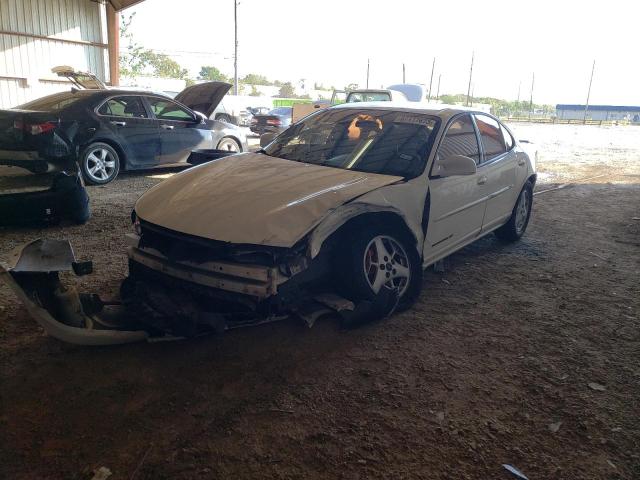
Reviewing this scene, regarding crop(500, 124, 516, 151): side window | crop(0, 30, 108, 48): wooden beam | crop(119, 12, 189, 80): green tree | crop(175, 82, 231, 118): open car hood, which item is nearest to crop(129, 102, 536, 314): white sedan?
crop(500, 124, 516, 151): side window

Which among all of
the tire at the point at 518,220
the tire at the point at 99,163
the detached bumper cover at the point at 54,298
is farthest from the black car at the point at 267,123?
the detached bumper cover at the point at 54,298

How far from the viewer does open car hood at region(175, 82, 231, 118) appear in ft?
32.5

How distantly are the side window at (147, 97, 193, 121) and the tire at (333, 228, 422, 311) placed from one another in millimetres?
6462

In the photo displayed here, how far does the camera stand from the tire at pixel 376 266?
3.24m

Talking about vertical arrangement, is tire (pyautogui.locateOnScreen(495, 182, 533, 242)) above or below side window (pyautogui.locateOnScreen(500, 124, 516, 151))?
below

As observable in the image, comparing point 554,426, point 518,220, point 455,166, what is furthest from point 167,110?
point 554,426

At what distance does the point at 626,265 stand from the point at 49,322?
207 inches

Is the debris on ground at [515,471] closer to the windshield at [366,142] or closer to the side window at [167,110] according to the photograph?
the windshield at [366,142]

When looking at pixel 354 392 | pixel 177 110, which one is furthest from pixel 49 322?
pixel 177 110

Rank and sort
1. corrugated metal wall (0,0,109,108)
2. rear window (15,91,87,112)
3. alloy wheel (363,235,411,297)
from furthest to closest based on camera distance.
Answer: corrugated metal wall (0,0,109,108) → rear window (15,91,87,112) → alloy wheel (363,235,411,297)

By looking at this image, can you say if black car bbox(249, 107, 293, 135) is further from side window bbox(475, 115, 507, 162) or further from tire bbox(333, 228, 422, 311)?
tire bbox(333, 228, 422, 311)

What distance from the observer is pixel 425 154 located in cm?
381

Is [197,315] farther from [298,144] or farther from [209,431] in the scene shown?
[298,144]

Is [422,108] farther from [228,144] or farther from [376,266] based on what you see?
[228,144]
